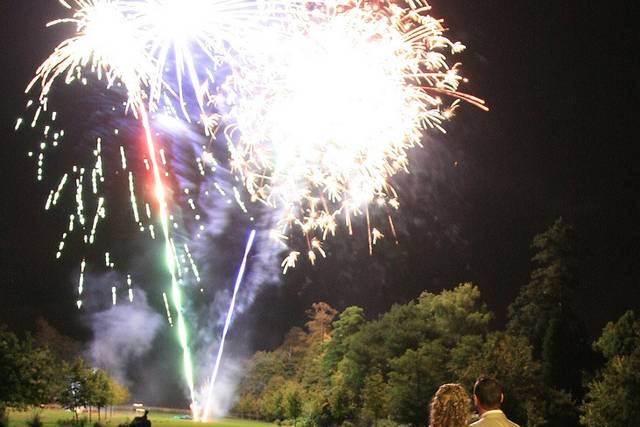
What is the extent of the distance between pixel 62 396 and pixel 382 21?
1444 inches

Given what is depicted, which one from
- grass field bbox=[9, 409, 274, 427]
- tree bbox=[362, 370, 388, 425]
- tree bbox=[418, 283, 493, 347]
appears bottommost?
grass field bbox=[9, 409, 274, 427]

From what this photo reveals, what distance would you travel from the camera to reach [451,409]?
19.0ft

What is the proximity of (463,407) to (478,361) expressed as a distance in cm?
2904

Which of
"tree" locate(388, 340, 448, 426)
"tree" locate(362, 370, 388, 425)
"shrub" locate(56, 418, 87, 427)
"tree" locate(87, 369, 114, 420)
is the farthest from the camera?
"tree" locate(87, 369, 114, 420)

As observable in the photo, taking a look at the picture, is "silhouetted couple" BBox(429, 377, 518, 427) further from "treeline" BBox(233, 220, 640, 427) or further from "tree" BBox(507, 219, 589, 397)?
"tree" BBox(507, 219, 589, 397)

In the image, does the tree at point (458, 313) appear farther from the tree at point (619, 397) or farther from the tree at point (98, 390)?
the tree at point (98, 390)

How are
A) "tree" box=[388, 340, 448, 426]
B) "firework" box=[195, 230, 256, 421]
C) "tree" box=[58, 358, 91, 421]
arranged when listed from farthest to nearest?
"firework" box=[195, 230, 256, 421], "tree" box=[58, 358, 91, 421], "tree" box=[388, 340, 448, 426]

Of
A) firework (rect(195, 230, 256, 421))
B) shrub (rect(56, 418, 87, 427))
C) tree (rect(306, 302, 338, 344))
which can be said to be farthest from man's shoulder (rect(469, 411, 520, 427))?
tree (rect(306, 302, 338, 344))

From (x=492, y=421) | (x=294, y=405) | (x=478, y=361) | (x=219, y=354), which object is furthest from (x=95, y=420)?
(x=492, y=421)

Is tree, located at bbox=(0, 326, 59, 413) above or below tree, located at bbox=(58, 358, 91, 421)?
above

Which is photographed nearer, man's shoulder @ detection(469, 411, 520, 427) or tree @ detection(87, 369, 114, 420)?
man's shoulder @ detection(469, 411, 520, 427)

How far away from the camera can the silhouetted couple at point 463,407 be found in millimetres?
5750

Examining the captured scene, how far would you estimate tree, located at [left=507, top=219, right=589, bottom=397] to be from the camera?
44941 millimetres

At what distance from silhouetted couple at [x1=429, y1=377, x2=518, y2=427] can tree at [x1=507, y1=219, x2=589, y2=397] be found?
4025cm
